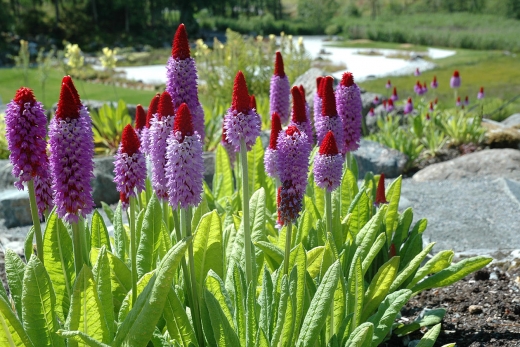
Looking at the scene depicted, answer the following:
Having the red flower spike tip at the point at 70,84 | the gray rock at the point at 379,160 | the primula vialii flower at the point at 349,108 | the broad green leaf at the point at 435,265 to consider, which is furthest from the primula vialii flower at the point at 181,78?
the gray rock at the point at 379,160

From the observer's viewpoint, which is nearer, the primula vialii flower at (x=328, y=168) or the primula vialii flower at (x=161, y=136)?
the primula vialii flower at (x=161, y=136)

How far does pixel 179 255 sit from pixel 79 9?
5263cm

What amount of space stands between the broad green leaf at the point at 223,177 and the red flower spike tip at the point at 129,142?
2513mm

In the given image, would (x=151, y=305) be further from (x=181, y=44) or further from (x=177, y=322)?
(x=181, y=44)

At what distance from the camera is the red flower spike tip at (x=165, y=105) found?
246 centimetres

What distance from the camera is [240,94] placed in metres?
2.45

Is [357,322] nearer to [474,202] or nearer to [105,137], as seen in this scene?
[474,202]

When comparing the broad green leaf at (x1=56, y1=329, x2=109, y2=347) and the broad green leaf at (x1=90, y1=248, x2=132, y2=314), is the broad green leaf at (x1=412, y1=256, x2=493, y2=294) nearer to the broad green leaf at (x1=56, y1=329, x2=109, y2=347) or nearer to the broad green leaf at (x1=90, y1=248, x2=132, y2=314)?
the broad green leaf at (x1=90, y1=248, x2=132, y2=314)

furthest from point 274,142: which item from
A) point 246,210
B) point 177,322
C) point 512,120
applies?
point 512,120

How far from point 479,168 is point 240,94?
702cm

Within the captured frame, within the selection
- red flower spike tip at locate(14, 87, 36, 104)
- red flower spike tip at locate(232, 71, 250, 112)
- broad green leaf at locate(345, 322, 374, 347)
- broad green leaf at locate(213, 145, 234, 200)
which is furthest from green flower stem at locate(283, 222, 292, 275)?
broad green leaf at locate(213, 145, 234, 200)

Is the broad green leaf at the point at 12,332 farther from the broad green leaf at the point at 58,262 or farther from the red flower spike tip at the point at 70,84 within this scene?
the red flower spike tip at the point at 70,84

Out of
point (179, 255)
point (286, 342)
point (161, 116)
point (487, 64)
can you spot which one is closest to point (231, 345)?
point (286, 342)

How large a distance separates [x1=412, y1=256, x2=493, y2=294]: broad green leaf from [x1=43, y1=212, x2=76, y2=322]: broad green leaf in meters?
1.95
